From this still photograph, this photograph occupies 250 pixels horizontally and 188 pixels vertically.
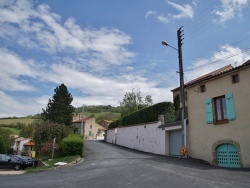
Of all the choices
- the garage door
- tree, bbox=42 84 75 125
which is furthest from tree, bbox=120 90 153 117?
the garage door

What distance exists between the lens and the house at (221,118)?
50.2 feet

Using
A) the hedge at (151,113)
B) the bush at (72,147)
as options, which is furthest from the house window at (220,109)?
the bush at (72,147)

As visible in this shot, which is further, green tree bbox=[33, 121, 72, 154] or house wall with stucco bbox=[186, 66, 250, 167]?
green tree bbox=[33, 121, 72, 154]

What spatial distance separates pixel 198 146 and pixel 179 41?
8.49 m

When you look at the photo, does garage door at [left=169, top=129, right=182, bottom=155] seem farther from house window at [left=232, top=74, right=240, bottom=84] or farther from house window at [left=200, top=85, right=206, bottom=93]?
house window at [left=232, top=74, right=240, bottom=84]

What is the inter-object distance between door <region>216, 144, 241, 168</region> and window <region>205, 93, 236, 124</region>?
163 centimetres

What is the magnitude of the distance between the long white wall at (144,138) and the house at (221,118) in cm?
520

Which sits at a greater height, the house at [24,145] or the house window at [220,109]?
the house window at [220,109]

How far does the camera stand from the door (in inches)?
621

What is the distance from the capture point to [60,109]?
181 feet

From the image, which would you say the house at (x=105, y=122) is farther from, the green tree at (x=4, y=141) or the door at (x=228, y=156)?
the door at (x=228, y=156)

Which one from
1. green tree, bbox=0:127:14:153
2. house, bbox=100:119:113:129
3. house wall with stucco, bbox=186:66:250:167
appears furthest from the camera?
house, bbox=100:119:113:129

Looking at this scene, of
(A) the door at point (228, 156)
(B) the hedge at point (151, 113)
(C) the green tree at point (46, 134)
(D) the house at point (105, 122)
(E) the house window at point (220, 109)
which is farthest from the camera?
(D) the house at point (105, 122)

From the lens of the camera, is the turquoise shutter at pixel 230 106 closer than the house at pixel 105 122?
Yes
